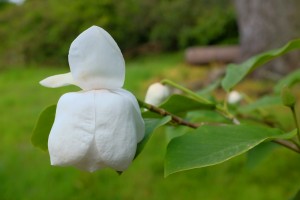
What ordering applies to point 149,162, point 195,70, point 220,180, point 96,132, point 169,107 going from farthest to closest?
point 195,70 < point 149,162 < point 220,180 < point 169,107 < point 96,132

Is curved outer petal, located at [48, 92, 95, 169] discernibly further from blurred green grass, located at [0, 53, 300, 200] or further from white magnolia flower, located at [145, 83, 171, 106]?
blurred green grass, located at [0, 53, 300, 200]

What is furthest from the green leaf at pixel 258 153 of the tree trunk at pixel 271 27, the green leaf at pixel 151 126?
the tree trunk at pixel 271 27

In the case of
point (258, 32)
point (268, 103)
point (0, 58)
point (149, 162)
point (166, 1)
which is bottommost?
point (0, 58)

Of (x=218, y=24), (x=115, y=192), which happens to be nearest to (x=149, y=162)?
(x=115, y=192)

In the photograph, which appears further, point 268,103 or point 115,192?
point 115,192

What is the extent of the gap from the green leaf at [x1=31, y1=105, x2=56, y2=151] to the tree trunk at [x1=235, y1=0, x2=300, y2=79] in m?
2.80

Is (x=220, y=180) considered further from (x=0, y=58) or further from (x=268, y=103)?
(x=0, y=58)

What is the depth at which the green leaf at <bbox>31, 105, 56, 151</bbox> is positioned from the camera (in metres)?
0.47

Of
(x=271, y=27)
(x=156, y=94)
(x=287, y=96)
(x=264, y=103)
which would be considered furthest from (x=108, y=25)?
(x=287, y=96)

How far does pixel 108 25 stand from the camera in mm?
7848

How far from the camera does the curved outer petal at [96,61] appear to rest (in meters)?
0.40

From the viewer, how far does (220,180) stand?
6.70 feet

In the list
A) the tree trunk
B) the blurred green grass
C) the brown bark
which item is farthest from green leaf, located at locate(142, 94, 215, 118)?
the brown bark

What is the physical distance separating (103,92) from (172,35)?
24.4ft
